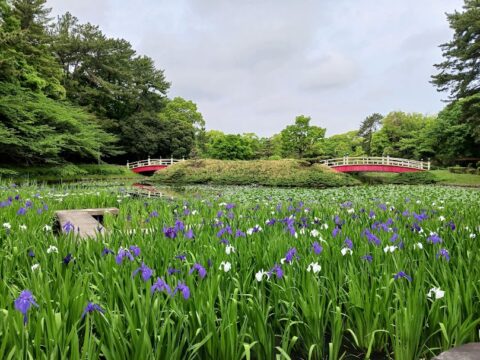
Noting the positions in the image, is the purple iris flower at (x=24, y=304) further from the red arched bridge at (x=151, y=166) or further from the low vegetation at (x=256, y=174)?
the red arched bridge at (x=151, y=166)

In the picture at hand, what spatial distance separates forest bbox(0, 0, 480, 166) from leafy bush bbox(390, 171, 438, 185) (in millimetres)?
3640

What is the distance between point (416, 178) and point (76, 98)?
29685mm

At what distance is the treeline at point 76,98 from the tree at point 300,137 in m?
12.4

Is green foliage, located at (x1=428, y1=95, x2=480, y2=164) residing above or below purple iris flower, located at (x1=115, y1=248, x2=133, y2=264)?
above

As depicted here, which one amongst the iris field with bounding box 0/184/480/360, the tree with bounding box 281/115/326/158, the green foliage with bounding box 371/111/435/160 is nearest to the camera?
the iris field with bounding box 0/184/480/360

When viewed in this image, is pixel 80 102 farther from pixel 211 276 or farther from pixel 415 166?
pixel 211 276

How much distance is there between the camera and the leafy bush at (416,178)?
22578 mm

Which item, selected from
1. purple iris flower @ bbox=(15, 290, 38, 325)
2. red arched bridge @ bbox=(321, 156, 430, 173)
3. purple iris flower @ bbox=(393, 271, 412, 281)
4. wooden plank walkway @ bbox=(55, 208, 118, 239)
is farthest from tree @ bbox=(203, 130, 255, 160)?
purple iris flower @ bbox=(15, 290, 38, 325)

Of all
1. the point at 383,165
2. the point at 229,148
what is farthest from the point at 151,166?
the point at 383,165

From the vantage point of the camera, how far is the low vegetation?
19.9 meters

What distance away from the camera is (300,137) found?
4266 centimetres

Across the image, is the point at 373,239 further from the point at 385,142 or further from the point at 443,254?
the point at 385,142

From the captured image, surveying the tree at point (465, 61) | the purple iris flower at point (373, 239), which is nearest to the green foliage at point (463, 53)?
the tree at point (465, 61)

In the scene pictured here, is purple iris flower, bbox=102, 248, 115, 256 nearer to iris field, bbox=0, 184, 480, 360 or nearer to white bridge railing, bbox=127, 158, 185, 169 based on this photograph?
iris field, bbox=0, 184, 480, 360
